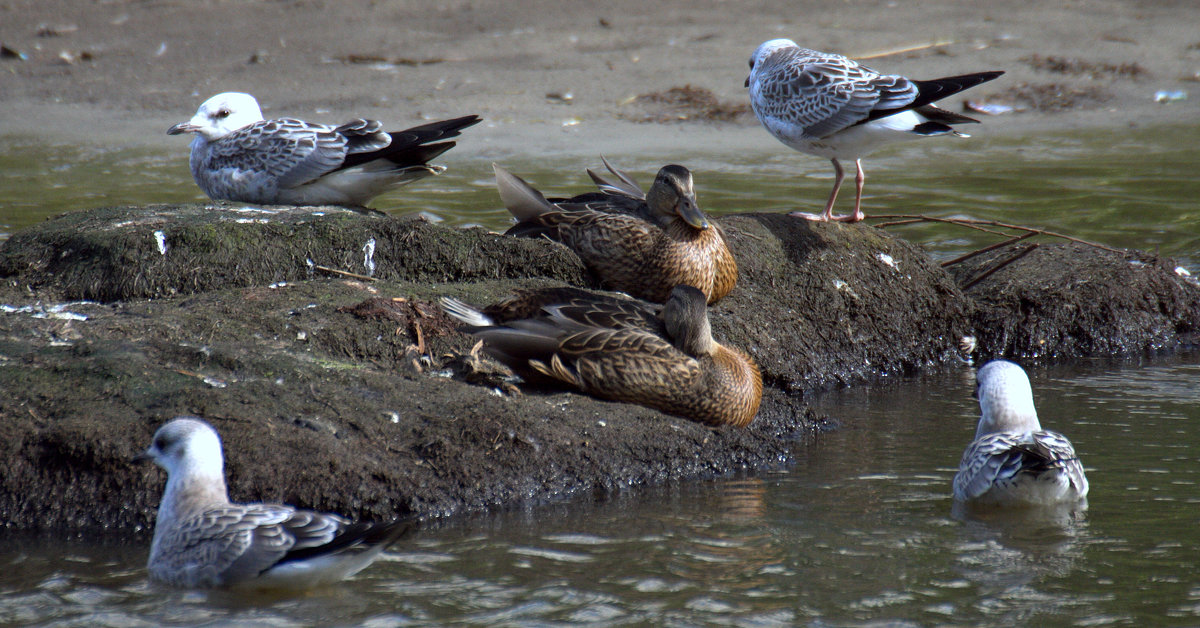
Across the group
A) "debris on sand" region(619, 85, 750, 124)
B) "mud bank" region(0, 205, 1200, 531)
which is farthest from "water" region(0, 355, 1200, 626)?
"debris on sand" region(619, 85, 750, 124)

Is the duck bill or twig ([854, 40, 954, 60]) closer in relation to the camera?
the duck bill

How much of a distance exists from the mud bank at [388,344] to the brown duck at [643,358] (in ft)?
0.51

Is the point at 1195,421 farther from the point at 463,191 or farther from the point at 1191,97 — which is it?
the point at 1191,97

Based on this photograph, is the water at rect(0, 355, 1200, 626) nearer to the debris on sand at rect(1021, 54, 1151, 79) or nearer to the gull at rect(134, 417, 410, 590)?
the gull at rect(134, 417, 410, 590)

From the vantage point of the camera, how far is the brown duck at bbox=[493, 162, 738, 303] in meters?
7.50

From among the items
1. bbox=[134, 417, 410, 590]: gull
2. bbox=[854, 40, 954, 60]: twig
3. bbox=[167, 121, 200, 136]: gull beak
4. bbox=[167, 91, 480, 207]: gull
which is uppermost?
bbox=[854, 40, 954, 60]: twig

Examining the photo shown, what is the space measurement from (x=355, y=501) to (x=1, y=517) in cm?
136

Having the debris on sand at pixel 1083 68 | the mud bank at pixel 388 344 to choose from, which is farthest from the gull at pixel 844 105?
the debris on sand at pixel 1083 68

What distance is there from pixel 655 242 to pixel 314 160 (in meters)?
2.37

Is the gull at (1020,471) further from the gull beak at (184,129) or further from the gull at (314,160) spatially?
the gull beak at (184,129)

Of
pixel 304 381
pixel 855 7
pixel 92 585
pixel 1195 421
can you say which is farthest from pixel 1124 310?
pixel 855 7

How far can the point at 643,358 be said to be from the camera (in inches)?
237

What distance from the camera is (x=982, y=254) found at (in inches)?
394

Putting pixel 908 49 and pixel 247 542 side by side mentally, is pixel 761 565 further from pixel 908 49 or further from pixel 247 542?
pixel 908 49
